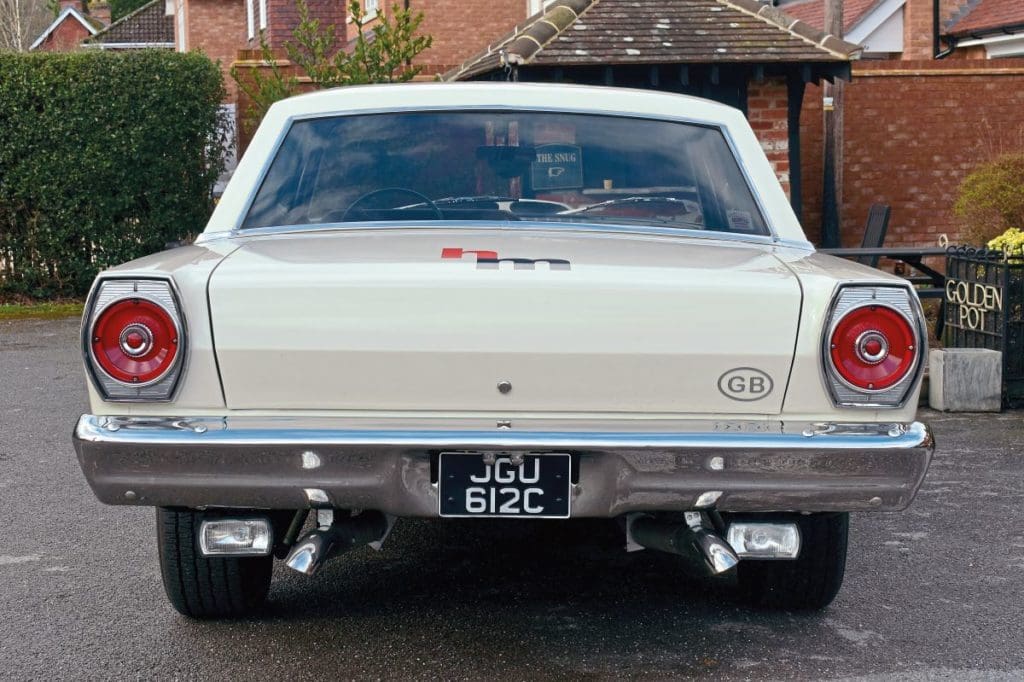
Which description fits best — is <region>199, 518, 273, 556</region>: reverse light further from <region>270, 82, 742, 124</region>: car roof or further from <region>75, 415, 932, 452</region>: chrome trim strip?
<region>270, 82, 742, 124</region>: car roof

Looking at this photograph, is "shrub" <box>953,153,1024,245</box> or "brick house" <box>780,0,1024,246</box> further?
"brick house" <box>780,0,1024,246</box>

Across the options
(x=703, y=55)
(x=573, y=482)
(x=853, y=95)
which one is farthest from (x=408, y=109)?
(x=853, y=95)

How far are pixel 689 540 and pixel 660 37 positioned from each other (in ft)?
33.0

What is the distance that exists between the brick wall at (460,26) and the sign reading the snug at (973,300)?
1322 centimetres

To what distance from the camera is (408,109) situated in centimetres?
483

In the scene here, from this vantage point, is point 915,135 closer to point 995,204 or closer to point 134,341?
point 995,204

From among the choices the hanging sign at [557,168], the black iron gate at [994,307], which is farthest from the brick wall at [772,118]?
the hanging sign at [557,168]

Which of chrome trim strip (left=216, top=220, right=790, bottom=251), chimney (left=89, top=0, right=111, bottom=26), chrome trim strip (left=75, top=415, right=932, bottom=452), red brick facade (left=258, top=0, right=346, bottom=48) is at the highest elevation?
chimney (left=89, top=0, right=111, bottom=26)

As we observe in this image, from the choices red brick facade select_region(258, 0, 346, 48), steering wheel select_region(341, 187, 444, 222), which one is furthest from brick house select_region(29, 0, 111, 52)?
steering wheel select_region(341, 187, 444, 222)

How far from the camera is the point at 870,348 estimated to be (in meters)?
3.71

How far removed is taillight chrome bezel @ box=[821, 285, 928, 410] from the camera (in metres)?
3.68

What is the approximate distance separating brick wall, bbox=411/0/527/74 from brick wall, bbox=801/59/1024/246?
6.74 m

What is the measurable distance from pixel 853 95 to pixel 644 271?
14077 millimetres

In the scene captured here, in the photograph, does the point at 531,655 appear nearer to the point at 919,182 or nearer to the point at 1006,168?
the point at 1006,168
